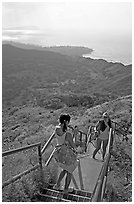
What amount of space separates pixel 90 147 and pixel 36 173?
13.1ft

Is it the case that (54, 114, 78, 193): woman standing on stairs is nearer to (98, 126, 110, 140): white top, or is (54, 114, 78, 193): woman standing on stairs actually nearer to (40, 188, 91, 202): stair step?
(40, 188, 91, 202): stair step

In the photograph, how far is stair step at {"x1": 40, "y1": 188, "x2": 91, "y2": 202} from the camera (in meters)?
5.10

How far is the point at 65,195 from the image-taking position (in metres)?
5.21

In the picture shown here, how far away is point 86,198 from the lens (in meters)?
5.09

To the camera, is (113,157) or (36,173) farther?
(113,157)

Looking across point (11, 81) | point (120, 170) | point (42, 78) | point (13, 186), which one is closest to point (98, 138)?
point (120, 170)

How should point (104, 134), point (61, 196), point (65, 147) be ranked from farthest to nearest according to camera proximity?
1. point (104, 134)
2. point (61, 196)
3. point (65, 147)

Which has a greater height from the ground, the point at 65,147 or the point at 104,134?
the point at 104,134

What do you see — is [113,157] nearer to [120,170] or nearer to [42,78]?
[120,170]

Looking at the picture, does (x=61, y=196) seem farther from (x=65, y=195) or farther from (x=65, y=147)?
(x=65, y=147)

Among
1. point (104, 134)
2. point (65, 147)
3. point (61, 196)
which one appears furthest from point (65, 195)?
point (104, 134)

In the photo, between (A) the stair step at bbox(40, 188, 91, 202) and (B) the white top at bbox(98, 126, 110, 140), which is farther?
(B) the white top at bbox(98, 126, 110, 140)

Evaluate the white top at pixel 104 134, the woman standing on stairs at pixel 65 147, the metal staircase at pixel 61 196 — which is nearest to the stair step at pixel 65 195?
the metal staircase at pixel 61 196

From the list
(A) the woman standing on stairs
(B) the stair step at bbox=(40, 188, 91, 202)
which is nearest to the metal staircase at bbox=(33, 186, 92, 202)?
(B) the stair step at bbox=(40, 188, 91, 202)
